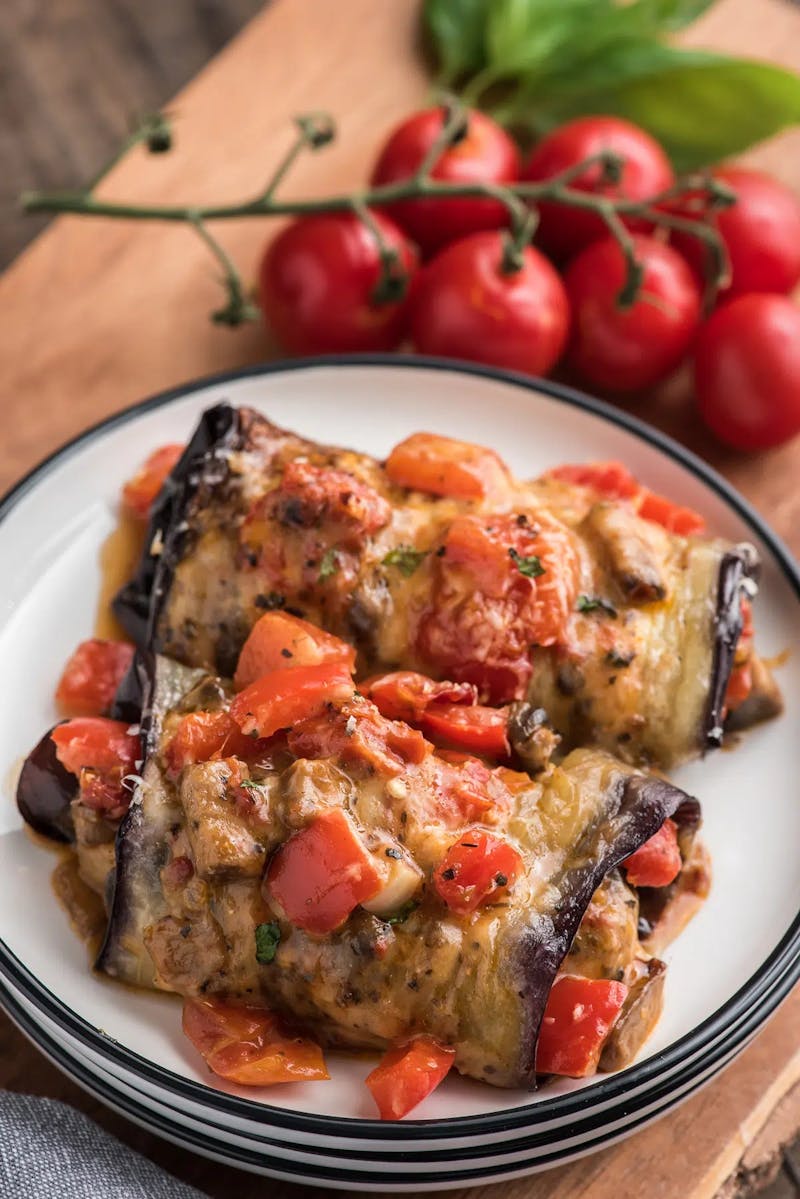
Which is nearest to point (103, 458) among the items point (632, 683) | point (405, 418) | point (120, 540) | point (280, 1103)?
point (120, 540)

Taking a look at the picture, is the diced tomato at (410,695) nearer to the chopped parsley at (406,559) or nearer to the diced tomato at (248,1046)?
the chopped parsley at (406,559)

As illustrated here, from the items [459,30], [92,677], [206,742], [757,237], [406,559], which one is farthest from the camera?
[459,30]

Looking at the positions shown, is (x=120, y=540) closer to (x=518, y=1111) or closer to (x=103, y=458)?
(x=103, y=458)

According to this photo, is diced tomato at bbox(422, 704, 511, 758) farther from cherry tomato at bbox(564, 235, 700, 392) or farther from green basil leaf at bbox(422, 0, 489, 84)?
green basil leaf at bbox(422, 0, 489, 84)

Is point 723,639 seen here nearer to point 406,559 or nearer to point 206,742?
point 406,559

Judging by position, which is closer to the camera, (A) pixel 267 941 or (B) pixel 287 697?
(A) pixel 267 941

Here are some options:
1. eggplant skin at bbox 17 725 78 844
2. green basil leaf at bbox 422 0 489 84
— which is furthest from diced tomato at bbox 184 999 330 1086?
green basil leaf at bbox 422 0 489 84

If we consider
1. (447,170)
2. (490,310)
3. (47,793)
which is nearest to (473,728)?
(47,793)
